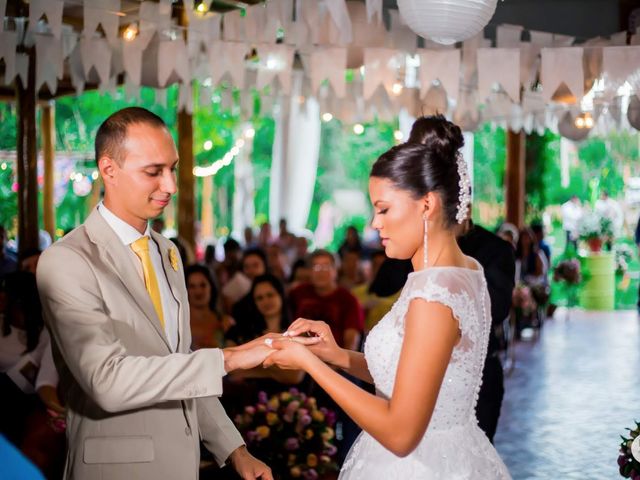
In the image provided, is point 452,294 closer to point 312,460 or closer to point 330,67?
point 312,460

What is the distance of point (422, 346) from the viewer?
202 cm

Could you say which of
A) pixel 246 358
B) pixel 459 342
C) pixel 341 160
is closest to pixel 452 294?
pixel 459 342

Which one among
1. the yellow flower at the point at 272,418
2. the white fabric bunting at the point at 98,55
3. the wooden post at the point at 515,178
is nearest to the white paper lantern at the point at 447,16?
the yellow flower at the point at 272,418

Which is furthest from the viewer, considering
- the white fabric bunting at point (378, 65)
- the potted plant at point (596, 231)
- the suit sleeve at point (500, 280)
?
the potted plant at point (596, 231)

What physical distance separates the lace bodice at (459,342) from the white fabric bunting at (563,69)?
3495 millimetres

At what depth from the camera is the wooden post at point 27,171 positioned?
7.44m

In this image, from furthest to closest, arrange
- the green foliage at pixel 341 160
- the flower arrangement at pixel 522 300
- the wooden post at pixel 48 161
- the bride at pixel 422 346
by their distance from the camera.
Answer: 1. the green foliage at pixel 341 160
2. the wooden post at pixel 48 161
3. the flower arrangement at pixel 522 300
4. the bride at pixel 422 346

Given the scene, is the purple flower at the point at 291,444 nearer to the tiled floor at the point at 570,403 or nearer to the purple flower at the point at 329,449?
the purple flower at the point at 329,449

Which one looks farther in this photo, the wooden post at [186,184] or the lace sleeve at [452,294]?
the wooden post at [186,184]

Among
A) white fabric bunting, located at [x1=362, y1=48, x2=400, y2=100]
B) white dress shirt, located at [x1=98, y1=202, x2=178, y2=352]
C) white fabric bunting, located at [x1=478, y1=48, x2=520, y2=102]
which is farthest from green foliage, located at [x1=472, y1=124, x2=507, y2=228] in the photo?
white dress shirt, located at [x1=98, y1=202, x2=178, y2=352]

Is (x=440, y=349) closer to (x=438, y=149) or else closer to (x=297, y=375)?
(x=438, y=149)

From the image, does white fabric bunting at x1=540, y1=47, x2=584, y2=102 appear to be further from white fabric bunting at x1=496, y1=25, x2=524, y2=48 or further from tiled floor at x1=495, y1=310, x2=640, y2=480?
tiled floor at x1=495, y1=310, x2=640, y2=480

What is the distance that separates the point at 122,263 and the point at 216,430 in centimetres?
55

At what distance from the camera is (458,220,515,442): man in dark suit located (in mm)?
3828
